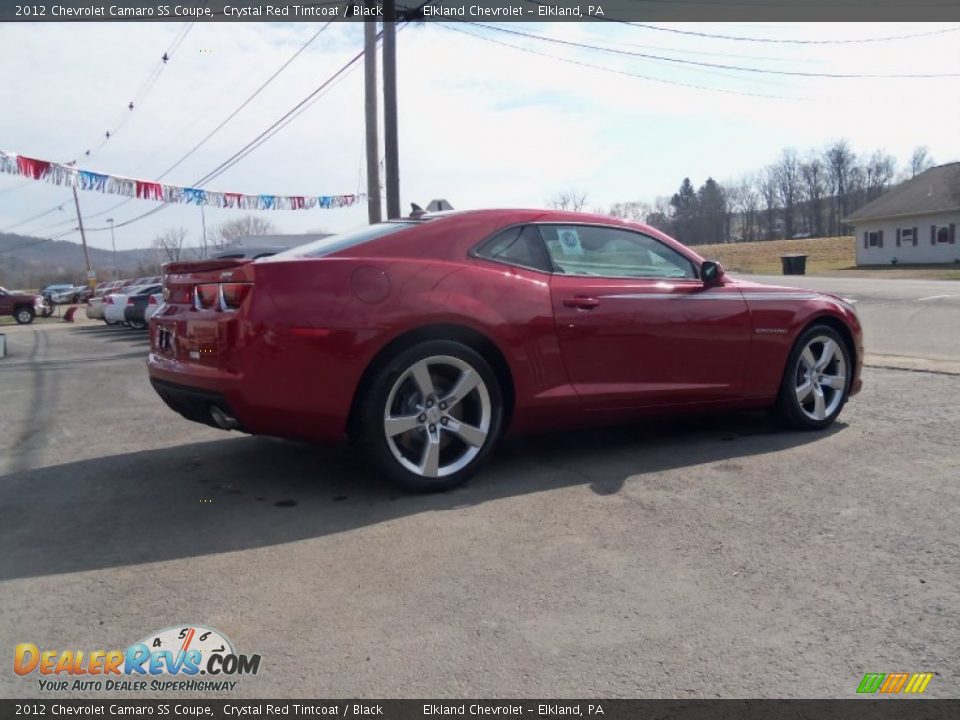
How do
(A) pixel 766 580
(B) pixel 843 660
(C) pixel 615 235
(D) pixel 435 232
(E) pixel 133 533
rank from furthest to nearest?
(C) pixel 615 235
(D) pixel 435 232
(E) pixel 133 533
(A) pixel 766 580
(B) pixel 843 660

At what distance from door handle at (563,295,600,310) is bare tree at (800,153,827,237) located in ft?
314

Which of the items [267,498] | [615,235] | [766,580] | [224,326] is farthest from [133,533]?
[615,235]

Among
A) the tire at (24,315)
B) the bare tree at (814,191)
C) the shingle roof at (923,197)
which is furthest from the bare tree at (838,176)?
the tire at (24,315)

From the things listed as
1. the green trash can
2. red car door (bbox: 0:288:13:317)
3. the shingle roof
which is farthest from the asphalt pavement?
red car door (bbox: 0:288:13:317)

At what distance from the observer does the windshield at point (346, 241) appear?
173 inches

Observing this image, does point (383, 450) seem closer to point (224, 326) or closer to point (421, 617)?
point (224, 326)

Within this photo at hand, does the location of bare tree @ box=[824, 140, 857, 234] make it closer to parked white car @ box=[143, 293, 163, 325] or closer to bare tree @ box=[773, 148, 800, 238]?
bare tree @ box=[773, 148, 800, 238]

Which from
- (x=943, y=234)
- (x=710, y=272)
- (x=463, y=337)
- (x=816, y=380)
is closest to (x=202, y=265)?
(x=463, y=337)

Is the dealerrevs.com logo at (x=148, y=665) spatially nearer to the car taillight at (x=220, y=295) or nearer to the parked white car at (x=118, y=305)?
the car taillight at (x=220, y=295)

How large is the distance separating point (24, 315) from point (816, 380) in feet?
116

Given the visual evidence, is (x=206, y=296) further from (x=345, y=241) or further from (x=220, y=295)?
(x=345, y=241)

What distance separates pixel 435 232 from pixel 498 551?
1.83 m

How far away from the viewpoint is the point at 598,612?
2885mm

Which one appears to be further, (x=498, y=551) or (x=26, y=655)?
(x=498, y=551)
